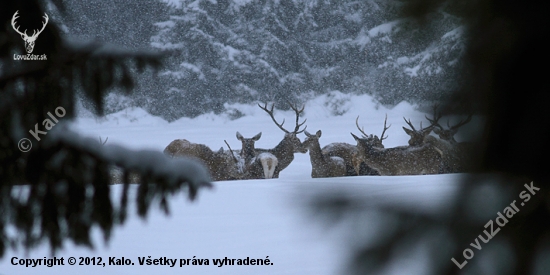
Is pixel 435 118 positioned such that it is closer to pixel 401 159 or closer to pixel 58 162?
pixel 58 162

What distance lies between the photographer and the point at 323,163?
5.64 m

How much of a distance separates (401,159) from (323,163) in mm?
876

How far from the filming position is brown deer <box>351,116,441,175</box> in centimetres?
524

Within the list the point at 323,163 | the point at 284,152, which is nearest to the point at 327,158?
the point at 323,163

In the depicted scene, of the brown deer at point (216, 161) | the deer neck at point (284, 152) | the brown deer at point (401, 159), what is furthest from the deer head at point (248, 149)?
the brown deer at point (401, 159)

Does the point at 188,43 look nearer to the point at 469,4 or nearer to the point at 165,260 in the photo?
the point at 165,260

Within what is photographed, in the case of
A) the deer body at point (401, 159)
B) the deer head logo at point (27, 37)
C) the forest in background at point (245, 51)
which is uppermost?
the forest in background at point (245, 51)

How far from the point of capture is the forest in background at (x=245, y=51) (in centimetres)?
1356

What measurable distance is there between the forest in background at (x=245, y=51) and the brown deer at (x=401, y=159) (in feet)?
26.0

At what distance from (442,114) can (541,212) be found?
73 millimetres

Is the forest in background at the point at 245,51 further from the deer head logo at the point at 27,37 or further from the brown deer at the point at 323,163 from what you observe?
the deer head logo at the point at 27,37

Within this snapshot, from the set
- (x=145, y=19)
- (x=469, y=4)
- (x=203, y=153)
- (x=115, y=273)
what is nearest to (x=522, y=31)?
(x=469, y=4)

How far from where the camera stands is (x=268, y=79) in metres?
13.5

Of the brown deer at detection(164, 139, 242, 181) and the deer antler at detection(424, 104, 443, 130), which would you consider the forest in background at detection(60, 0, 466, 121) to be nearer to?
the brown deer at detection(164, 139, 242, 181)
